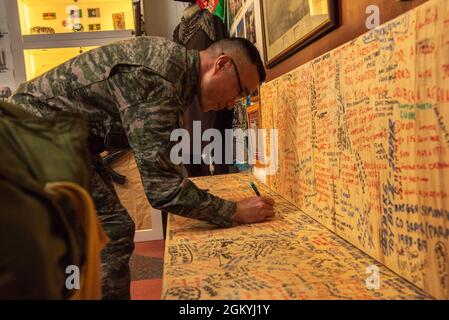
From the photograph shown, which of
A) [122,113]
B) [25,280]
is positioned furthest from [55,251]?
[122,113]

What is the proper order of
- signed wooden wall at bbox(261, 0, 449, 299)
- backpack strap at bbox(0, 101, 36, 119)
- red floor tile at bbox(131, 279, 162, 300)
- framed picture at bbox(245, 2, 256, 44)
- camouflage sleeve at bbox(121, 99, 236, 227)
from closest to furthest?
backpack strap at bbox(0, 101, 36, 119) < signed wooden wall at bbox(261, 0, 449, 299) < camouflage sleeve at bbox(121, 99, 236, 227) < red floor tile at bbox(131, 279, 162, 300) < framed picture at bbox(245, 2, 256, 44)

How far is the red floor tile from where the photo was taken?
193cm

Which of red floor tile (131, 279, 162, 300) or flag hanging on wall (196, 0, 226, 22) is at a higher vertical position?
flag hanging on wall (196, 0, 226, 22)

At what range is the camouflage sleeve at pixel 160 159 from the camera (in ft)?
3.40

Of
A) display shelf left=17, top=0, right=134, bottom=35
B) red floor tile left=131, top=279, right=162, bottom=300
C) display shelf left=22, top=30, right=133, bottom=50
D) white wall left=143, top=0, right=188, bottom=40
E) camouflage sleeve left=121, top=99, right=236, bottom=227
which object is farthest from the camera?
white wall left=143, top=0, right=188, bottom=40

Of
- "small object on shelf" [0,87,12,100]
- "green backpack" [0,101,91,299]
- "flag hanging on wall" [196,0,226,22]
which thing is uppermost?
"flag hanging on wall" [196,0,226,22]

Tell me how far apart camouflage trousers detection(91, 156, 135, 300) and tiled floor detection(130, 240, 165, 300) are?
544 millimetres

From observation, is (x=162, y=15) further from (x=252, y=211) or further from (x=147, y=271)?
(x=252, y=211)

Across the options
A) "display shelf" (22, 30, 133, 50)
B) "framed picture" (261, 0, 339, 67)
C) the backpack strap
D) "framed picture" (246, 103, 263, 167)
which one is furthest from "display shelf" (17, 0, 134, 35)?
the backpack strap

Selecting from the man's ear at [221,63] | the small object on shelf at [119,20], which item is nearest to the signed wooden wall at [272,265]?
the man's ear at [221,63]

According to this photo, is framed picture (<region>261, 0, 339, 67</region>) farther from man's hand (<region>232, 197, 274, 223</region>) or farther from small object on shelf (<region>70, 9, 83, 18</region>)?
small object on shelf (<region>70, 9, 83, 18</region>)

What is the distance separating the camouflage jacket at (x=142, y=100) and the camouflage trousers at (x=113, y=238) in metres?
0.16

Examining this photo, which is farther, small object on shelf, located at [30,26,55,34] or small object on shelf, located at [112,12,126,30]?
small object on shelf, located at [112,12,126,30]

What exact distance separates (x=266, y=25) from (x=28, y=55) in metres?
2.43
